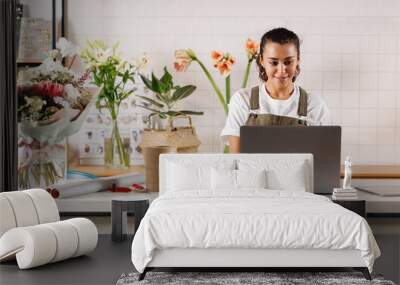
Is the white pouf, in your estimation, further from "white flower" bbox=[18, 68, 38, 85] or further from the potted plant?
the potted plant

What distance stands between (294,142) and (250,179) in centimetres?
70

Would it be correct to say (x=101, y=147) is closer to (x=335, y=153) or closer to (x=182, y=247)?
(x=335, y=153)

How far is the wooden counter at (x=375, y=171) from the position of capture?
8164 mm

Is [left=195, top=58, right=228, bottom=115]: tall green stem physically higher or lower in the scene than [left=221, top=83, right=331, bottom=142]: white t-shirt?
higher

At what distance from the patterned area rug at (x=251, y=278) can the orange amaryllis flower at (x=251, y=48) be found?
3342 mm

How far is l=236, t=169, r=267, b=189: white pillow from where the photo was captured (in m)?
6.31

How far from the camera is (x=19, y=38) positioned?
7.34 m

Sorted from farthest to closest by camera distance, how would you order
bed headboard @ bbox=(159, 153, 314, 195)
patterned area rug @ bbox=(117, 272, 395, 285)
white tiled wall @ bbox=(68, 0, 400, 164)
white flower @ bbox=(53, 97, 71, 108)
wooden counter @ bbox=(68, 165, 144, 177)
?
white tiled wall @ bbox=(68, 0, 400, 164) < wooden counter @ bbox=(68, 165, 144, 177) < white flower @ bbox=(53, 97, 71, 108) < bed headboard @ bbox=(159, 153, 314, 195) < patterned area rug @ bbox=(117, 272, 395, 285)

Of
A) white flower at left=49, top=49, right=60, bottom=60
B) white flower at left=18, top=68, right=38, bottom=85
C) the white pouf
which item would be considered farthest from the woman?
the white pouf

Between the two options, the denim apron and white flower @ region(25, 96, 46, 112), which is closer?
white flower @ region(25, 96, 46, 112)

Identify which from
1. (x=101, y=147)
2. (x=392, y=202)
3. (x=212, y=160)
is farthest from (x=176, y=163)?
(x=101, y=147)

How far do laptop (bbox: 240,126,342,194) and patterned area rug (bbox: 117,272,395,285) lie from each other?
1618 mm

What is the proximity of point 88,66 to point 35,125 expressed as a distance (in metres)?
1.26

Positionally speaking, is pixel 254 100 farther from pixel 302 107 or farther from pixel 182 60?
pixel 182 60
